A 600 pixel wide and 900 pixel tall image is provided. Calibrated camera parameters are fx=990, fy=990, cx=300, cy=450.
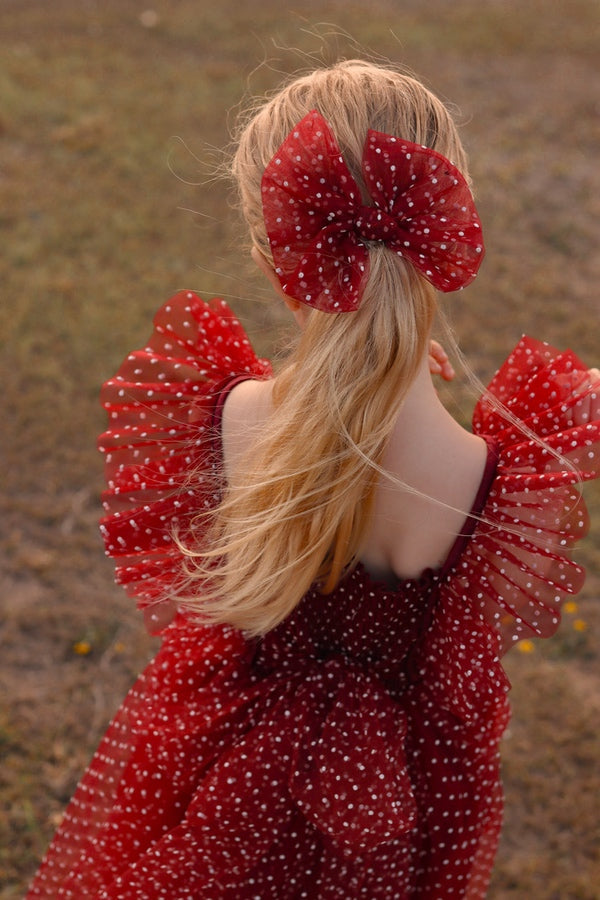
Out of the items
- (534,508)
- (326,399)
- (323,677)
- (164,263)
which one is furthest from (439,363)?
(164,263)

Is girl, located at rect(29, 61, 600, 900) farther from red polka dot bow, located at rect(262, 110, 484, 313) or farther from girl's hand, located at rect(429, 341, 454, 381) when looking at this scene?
girl's hand, located at rect(429, 341, 454, 381)

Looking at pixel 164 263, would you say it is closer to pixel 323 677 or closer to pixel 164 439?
pixel 164 439

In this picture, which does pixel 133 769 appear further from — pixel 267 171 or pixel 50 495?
pixel 50 495

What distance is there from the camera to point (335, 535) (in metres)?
1.37

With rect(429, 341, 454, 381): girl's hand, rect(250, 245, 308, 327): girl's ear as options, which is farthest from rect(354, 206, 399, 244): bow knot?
rect(429, 341, 454, 381): girl's hand

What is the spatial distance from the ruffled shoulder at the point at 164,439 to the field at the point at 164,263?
0.96ft

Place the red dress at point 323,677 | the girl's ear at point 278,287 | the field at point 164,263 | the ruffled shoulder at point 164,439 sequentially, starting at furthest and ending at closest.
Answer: the field at point 164,263 < the ruffled shoulder at point 164,439 < the red dress at point 323,677 < the girl's ear at point 278,287

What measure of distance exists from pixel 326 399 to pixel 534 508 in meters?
0.37

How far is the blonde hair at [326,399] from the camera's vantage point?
1.22 meters

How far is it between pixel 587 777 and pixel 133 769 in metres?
1.08

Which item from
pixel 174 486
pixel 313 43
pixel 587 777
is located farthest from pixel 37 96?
pixel 587 777

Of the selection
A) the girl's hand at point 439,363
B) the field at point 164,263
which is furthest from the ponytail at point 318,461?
the field at point 164,263

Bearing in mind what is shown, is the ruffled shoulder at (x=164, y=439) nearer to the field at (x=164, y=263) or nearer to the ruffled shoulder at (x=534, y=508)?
the field at (x=164, y=263)

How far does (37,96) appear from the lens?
13.9ft
